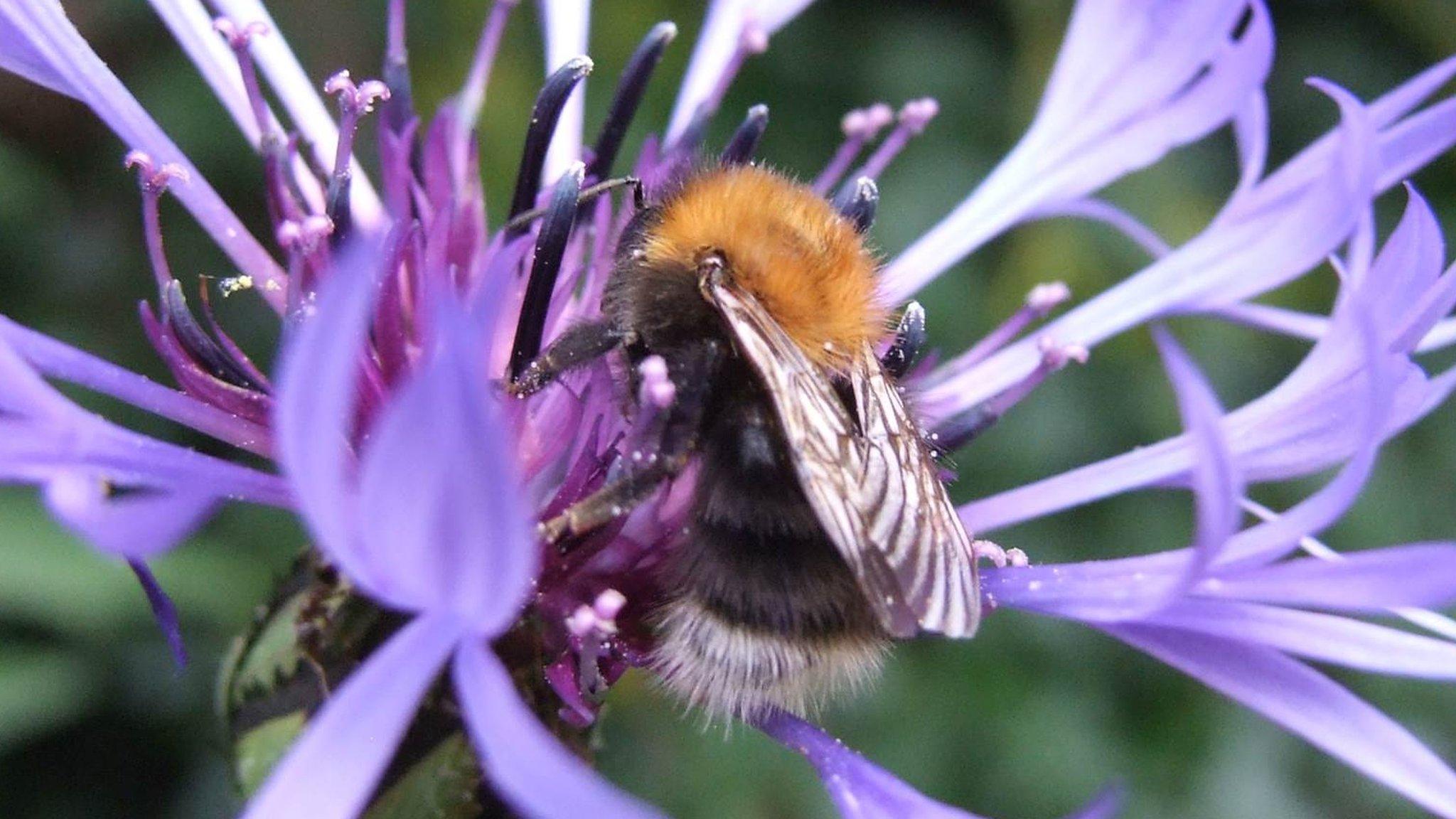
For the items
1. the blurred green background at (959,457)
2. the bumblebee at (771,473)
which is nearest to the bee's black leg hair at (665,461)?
the bumblebee at (771,473)

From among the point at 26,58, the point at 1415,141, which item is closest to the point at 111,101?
the point at 26,58

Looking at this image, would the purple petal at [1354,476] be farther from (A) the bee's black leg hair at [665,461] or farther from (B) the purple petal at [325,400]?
(B) the purple petal at [325,400]

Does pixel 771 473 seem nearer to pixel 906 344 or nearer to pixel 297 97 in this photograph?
pixel 906 344

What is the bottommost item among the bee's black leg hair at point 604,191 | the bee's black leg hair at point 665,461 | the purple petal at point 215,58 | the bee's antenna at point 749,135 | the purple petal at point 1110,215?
the purple petal at point 1110,215

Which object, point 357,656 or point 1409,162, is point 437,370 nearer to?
point 357,656

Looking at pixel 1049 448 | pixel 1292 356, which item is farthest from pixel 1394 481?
pixel 1049 448

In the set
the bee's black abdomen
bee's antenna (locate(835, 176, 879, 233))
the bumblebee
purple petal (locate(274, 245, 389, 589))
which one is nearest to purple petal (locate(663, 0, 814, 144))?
bee's antenna (locate(835, 176, 879, 233))
